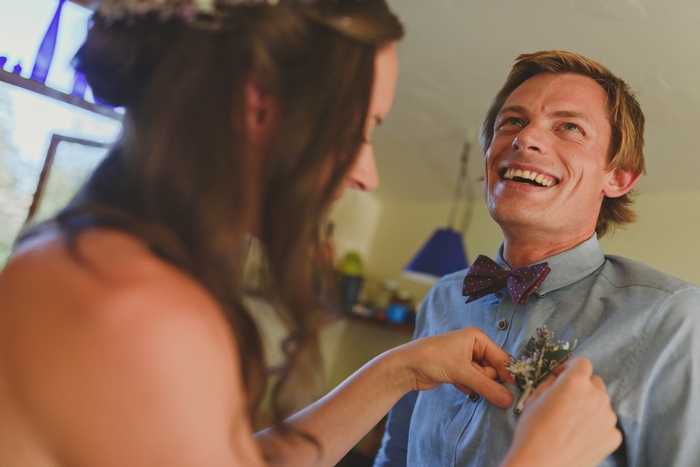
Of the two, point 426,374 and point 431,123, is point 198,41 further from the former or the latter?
point 431,123

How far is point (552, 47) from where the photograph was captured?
2326mm

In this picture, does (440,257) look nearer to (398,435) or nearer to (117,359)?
(398,435)

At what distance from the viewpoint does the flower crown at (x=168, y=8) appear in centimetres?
78

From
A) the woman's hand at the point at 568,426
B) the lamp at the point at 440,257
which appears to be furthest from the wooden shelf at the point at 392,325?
the woman's hand at the point at 568,426

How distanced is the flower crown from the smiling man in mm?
885

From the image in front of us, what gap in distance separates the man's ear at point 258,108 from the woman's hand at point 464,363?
2.14 feet

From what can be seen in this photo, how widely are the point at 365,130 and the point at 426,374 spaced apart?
2.06 feet

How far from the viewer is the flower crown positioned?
0.78 m

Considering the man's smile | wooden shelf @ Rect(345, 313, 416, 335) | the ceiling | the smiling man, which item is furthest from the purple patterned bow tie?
wooden shelf @ Rect(345, 313, 416, 335)

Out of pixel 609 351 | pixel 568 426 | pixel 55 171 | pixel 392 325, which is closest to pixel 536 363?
pixel 609 351

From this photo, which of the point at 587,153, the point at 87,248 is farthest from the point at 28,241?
the point at 587,153

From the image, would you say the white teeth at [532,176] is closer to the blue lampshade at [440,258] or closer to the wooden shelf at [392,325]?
the blue lampshade at [440,258]

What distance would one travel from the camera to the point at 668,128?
249 cm

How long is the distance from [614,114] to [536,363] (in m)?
0.75
